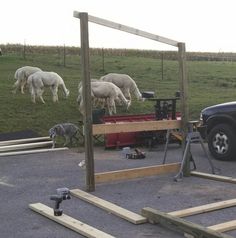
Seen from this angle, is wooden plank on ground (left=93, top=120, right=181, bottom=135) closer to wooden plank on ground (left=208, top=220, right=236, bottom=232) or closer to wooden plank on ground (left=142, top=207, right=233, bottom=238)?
wooden plank on ground (left=142, top=207, right=233, bottom=238)

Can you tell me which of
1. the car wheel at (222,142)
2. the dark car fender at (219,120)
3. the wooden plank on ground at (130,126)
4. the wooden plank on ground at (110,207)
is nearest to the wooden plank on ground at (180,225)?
the wooden plank on ground at (110,207)

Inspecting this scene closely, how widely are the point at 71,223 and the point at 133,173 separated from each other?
9.82 feet

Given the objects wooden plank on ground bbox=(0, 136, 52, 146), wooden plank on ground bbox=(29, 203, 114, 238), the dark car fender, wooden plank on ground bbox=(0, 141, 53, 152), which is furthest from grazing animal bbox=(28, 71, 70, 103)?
wooden plank on ground bbox=(29, 203, 114, 238)

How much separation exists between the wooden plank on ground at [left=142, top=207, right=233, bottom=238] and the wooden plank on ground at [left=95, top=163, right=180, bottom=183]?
2249 millimetres

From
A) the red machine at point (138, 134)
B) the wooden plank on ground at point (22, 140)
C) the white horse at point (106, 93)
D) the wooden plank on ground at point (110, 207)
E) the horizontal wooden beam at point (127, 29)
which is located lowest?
the wooden plank on ground at point (110, 207)

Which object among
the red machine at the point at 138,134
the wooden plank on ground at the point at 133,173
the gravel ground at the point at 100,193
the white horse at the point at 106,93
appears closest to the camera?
the gravel ground at the point at 100,193

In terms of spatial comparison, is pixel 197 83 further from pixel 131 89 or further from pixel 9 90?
pixel 9 90

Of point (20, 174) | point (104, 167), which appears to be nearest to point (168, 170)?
point (104, 167)

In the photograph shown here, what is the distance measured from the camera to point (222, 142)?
11.7 metres

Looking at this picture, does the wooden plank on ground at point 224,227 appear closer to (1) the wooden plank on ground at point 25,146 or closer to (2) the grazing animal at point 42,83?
(1) the wooden plank on ground at point 25,146

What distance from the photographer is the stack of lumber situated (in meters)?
13.6

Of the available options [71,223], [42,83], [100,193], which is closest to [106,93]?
[42,83]

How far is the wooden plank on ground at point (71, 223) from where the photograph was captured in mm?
6215

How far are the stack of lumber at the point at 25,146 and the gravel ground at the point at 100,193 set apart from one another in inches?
25.1
